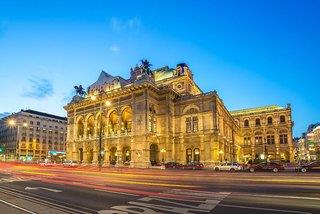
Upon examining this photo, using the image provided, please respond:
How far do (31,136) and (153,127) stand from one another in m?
83.6

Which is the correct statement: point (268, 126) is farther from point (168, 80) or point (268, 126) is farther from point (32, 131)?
point (32, 131)

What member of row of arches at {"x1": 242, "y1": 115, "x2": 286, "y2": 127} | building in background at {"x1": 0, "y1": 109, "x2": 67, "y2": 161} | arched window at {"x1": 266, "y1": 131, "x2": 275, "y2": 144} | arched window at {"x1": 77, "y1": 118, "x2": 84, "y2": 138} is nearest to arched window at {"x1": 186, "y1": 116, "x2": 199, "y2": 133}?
arched window at {"x1": 77, "y1": 118, "x2": 84, "y2": 138}

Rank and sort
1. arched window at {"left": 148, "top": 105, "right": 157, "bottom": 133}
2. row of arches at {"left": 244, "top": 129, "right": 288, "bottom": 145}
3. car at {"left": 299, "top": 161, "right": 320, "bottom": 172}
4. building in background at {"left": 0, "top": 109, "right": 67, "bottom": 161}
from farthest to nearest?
building in background at {"left": 0, "top": 109, "right": 67, "bottom": 161} → row of arches at {"left": 244, "top": 129, "right": 288, "bottom": 145} → arched window at {"left": 148, "top": 105, "right": 157, "bottom": 133} → car at {"left": 299, "top": 161, "right": 320, "bottom": 172}

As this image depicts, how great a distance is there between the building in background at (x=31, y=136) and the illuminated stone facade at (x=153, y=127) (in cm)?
6041

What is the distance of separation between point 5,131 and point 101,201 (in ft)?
457

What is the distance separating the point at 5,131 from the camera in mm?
133000

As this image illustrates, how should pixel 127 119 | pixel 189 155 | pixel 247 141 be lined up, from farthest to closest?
pixel 247 141 < pixel 127 119 < pixel 189 155

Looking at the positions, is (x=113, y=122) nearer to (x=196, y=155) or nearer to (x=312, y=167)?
(x=196, y=155)

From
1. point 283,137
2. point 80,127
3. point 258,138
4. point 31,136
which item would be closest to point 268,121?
point 258,138

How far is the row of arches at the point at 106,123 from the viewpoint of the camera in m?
65.1

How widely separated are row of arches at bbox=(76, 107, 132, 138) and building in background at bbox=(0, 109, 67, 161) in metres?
52.1

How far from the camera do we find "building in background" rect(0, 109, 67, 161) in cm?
12131

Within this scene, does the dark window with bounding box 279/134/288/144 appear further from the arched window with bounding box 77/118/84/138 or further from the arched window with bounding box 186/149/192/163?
the arched window with bounding box 77/118/84/138

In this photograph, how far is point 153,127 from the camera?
6078 centimetres
